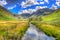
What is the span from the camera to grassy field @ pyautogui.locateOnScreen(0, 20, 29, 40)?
13.1 metres

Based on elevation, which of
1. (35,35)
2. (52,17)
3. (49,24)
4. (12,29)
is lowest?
(35,35)

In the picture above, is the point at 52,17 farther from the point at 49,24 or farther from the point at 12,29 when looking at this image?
the point at 12,29

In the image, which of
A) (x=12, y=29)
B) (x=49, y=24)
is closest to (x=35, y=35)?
(x=49, y=24)

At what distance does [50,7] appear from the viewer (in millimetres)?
14922

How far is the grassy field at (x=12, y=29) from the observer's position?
43.0 feet

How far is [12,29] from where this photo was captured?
1355 centimetres

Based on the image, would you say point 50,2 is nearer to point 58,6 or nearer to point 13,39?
point 58,6

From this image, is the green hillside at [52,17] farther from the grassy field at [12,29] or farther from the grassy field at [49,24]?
the grassy field at [12,29]

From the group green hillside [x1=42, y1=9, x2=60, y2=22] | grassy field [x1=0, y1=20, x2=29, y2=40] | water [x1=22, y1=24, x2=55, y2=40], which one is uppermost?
green hillside [x1=42, y1=9, x2=60, y2=22]

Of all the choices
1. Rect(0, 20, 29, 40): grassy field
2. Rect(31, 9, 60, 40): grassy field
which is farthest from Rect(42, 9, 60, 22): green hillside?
Rect(0, 20, 29, 40): grassy field

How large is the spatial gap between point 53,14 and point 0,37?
3846mm

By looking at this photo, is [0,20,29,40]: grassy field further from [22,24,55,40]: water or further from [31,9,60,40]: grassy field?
[31,9,60,40]: grassy field

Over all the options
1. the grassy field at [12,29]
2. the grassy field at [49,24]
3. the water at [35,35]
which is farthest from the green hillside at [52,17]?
the grassy field at [12,29]

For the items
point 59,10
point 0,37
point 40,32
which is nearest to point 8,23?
point 0,37
